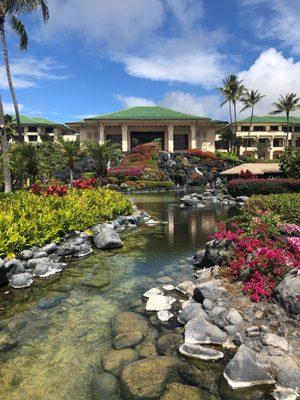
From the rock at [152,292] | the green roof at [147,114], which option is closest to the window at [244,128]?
the green roof at [147,114]

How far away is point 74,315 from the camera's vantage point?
25.7 feet

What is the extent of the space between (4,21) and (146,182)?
2516 centimetres

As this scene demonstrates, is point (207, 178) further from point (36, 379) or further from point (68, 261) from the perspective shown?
point (36, 379)

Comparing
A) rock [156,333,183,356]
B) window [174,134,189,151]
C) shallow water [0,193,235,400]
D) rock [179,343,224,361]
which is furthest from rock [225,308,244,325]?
window [174,134,189,151]

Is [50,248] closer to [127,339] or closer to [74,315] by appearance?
[74,315]

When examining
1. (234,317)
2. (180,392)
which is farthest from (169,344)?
(234,317)

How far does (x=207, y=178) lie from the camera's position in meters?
52.0

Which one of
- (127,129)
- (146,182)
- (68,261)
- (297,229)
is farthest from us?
(127,129)

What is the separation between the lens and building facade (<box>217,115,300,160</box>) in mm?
74000

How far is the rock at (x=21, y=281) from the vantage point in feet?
31.1

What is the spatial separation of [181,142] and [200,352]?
6034cm

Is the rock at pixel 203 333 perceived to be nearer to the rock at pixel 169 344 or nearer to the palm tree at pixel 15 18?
the rock at pixel 169 344

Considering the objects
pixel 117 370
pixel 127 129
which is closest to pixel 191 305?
pixel 117 370

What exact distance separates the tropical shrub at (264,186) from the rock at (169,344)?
2640cm
